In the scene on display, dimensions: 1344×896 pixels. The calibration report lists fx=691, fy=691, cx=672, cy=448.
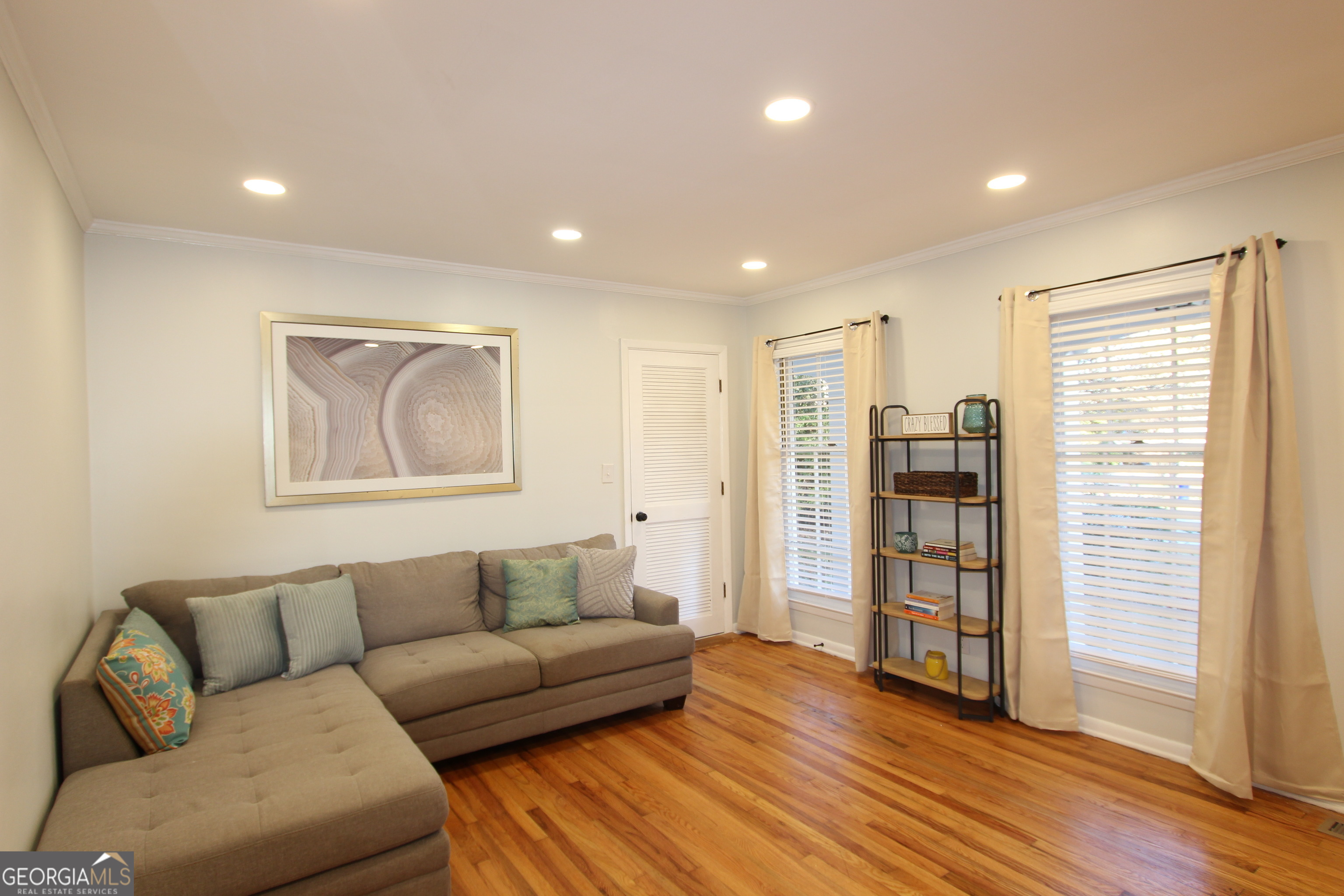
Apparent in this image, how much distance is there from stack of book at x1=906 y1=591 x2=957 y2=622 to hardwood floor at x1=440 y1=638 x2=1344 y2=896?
1.64 ft

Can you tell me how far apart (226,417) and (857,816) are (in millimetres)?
3471

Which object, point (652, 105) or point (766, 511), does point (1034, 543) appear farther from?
point (652, 105)

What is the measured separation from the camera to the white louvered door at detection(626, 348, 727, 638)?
16.0 feet

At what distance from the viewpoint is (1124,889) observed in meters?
2.20

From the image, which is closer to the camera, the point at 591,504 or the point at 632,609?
the point at 632,609

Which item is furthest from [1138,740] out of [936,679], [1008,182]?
[1008,182]

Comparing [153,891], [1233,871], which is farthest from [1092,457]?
[153,891]

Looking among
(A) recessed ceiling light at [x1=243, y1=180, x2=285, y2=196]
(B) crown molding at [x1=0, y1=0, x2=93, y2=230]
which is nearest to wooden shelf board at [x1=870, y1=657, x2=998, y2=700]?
(A) recessed ceiling light at [x1=243, y1=180, x2=285, y2=196]

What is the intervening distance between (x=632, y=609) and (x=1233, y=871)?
2819 mm

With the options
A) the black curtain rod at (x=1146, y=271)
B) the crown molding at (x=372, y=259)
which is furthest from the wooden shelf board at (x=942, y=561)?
the crown molding at (x=372, y=259)

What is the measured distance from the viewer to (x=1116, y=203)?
10.5ft

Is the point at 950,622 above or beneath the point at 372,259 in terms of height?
beneath

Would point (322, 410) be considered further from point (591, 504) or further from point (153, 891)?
point (153, 891)

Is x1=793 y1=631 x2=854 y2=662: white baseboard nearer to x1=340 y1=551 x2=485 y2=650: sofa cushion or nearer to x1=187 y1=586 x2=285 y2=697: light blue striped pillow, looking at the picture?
x1=340 y1=551 x2=485 y2=650: sofa cushion
